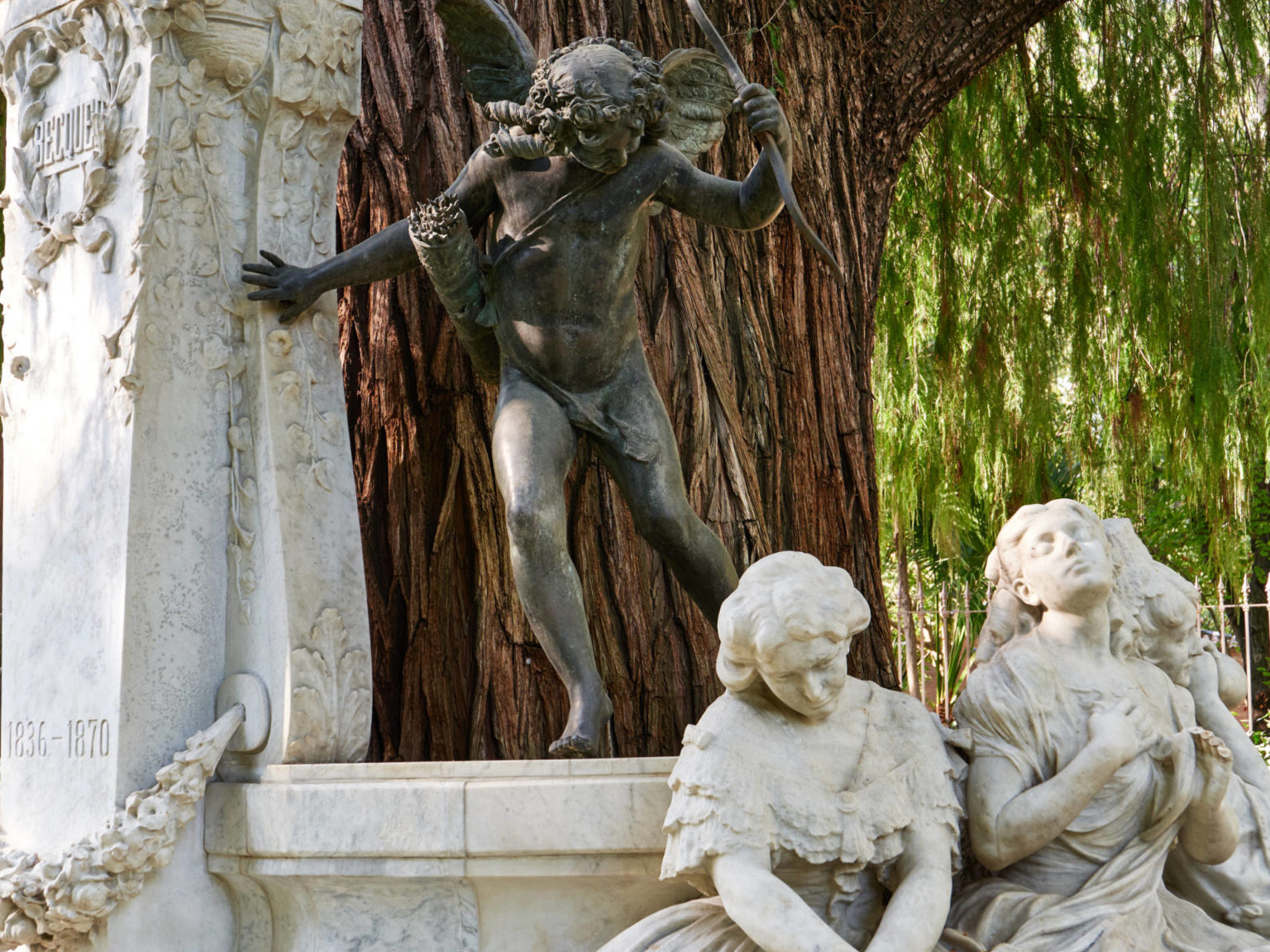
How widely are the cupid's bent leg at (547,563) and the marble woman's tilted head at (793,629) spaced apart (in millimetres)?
817

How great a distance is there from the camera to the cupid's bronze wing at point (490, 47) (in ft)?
13.6

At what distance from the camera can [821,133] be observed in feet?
18.9

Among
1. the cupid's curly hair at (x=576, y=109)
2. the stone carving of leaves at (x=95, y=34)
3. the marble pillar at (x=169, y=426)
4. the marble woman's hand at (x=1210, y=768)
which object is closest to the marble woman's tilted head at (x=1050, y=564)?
the marble woman's hand at (x=1210, y=768)

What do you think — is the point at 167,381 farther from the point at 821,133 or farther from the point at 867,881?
the point at 821,133

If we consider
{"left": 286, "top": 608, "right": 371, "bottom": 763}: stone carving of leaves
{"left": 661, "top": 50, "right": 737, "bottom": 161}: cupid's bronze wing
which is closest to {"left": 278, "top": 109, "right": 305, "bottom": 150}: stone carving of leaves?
{"left": 661, "top": 50, "right": 737, "bottom": 161}: cupid's bronze wing

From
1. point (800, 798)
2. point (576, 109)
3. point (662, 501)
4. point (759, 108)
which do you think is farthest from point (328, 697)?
point (759, 108)

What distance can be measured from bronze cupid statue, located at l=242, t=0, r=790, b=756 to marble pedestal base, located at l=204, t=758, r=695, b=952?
0.48m

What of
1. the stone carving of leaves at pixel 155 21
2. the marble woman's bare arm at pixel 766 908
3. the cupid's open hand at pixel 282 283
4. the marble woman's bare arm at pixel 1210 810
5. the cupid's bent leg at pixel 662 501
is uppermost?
the stone carving of leaves at pixel 155 21

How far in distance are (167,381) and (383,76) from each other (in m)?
1.99

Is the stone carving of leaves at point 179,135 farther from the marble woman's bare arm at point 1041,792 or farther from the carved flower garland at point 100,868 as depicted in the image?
the marble woman's bare arm at point 1041,792

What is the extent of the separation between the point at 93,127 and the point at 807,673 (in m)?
2.32

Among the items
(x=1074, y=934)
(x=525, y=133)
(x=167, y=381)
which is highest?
(x=525, y=133)

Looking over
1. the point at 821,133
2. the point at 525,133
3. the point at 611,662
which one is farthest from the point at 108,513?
the point at 821,133

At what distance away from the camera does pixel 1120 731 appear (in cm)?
292
